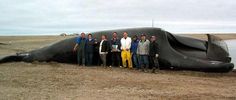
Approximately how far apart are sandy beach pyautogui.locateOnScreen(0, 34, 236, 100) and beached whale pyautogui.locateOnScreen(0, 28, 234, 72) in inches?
14.4

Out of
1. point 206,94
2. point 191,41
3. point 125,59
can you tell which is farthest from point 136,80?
point 191,41

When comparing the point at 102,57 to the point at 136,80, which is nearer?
the point at 136,80

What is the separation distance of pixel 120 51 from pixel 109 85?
5.94m

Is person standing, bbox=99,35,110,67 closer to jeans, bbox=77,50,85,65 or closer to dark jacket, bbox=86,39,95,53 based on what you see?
dark jacket, bbox=86,39,95,53

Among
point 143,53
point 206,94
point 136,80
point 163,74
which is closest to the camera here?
point 206,94

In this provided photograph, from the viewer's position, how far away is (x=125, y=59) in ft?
63.4

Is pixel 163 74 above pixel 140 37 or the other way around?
the other way around

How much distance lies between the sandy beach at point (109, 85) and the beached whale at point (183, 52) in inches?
14.4

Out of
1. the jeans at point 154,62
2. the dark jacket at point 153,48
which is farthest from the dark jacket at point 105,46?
the dark jacket at point 153,48

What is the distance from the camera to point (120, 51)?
19422mm

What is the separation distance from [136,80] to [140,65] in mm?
3843

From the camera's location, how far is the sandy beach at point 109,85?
11.8m

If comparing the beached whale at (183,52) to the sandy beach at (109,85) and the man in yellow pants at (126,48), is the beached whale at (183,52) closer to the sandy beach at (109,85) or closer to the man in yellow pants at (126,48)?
the sandy beach at (109,85)

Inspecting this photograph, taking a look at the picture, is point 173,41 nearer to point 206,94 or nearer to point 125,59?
point 125,59
